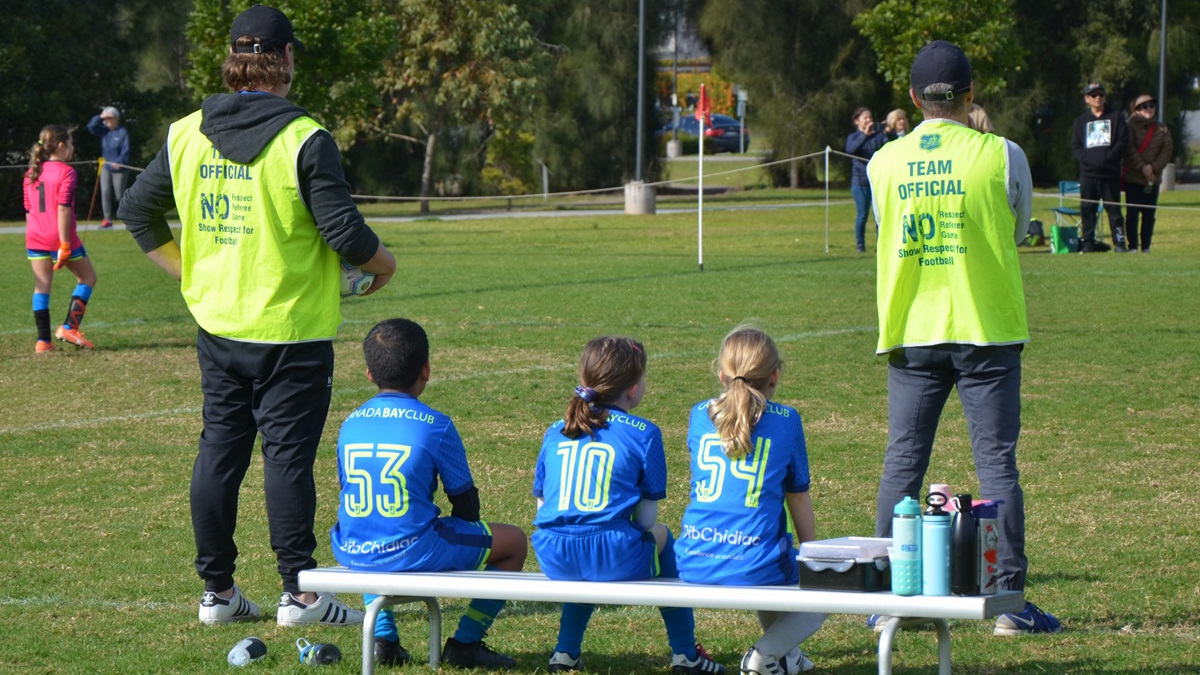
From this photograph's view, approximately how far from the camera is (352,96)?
113ft

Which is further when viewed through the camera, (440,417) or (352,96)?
(352,96)

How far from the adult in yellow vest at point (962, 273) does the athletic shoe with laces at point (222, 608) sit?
2.41 metres

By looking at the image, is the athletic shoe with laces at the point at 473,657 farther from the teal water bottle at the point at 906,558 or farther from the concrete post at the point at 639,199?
the concrete post at the point at 639,199

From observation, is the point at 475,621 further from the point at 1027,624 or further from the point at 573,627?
the point at 1027,624

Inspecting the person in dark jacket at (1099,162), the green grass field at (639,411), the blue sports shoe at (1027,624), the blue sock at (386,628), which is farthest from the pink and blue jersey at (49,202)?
the person in dark jacket at (1099,162)

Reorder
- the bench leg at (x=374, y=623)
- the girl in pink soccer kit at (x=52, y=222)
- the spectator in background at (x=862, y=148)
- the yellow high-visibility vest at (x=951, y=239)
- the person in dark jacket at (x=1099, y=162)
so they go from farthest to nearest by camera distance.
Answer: the spectator in background at (x=862, y=148) → the person in dark jacket at (x=1099, y=162) → the girl in pink soccer kit at (x=52, y=222) → the yellow high-visibility vest at (x=951, y=239) → the bench leg at (x=374, y=623)

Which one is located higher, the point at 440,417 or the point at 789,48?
the point at 789,48

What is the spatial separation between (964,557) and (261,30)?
291 centimetres

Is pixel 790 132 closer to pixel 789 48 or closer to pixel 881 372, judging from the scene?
pixel 789 48

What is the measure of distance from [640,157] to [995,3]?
33.7 ft

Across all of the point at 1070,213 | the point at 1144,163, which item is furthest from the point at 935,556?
the point at 1070,213

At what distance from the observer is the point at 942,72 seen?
5066 millimetres

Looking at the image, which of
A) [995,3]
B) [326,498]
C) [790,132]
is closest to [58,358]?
[326,498]

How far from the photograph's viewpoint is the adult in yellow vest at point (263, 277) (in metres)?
5.16
